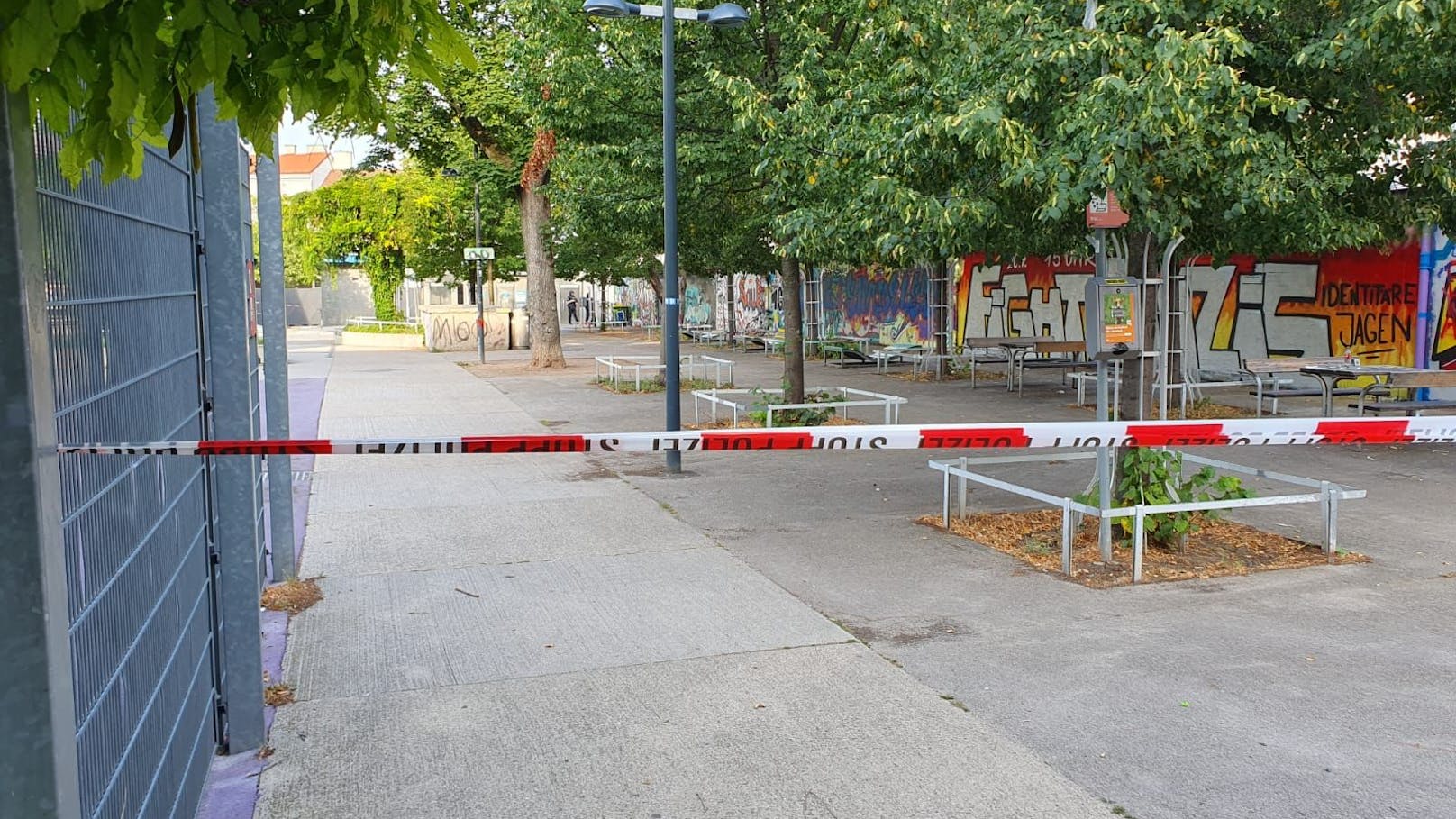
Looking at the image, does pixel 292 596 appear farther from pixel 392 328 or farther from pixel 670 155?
pixel 392 328

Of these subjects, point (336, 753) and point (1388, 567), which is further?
point (1388, 567)

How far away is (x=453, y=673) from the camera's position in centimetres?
554

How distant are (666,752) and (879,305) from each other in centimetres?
2786

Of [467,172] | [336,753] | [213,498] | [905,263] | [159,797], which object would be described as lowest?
[336,753]

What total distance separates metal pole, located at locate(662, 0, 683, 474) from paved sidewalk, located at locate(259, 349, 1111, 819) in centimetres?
288

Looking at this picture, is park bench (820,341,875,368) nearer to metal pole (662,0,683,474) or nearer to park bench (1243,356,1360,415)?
park bench (1243,356,1360,415)

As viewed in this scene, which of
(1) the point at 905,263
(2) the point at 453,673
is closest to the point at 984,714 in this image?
(2) the point at 453,673

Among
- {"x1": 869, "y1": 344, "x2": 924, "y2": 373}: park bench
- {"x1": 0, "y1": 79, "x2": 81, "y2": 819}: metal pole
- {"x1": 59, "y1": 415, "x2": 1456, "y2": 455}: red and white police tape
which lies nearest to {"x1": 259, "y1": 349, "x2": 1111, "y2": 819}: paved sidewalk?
{"x1": 59, "y1": 415, "x2": 1456, "y2": 455}: red and white police tape

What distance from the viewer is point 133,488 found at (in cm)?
338

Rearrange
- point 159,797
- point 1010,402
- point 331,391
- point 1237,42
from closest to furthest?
point 159,797, point 1237,42, point 1010,402, point 331,391

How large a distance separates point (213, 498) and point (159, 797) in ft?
4.86

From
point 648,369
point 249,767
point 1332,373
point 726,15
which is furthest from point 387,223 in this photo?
point 249,767

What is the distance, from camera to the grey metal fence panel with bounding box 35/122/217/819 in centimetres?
269

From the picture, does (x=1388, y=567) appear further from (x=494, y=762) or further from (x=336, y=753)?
(x=336, y=753)
